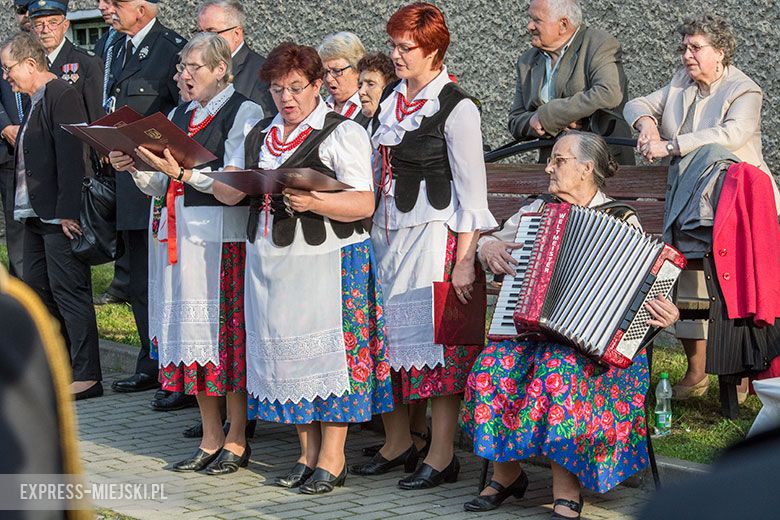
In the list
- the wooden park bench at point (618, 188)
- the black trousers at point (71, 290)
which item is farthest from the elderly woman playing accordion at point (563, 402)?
the black trousers at point (71, 290)

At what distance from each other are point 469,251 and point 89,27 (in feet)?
27.1

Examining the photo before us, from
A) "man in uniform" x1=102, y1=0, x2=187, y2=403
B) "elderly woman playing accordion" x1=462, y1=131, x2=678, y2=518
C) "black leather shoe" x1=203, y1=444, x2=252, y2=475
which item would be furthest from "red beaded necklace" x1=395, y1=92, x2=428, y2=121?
"man in uniform" x1=102, y1=0, x2=187, y2=403

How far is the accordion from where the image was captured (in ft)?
15.1

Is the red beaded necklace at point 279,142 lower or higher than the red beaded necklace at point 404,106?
lower

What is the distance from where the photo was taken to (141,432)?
645 cm

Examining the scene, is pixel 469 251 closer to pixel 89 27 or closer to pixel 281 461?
pixel 281 461

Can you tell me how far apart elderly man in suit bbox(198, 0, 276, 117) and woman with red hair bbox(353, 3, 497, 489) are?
6.15ft

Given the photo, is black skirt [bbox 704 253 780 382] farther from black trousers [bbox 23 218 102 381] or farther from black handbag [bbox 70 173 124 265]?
black trousers [bbox 23 218 102 381]

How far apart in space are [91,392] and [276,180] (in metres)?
2.90

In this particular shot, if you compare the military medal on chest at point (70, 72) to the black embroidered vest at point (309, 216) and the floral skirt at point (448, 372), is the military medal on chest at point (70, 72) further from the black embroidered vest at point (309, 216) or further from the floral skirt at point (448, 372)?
the floral skirt at point (448, 372)

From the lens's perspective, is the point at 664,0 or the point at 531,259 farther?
the point at 664,0

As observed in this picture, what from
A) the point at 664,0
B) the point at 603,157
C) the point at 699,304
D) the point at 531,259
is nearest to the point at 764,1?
the point at 664,0

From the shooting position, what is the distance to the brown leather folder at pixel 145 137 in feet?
16.8

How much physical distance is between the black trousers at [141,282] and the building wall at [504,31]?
9.31 ft
